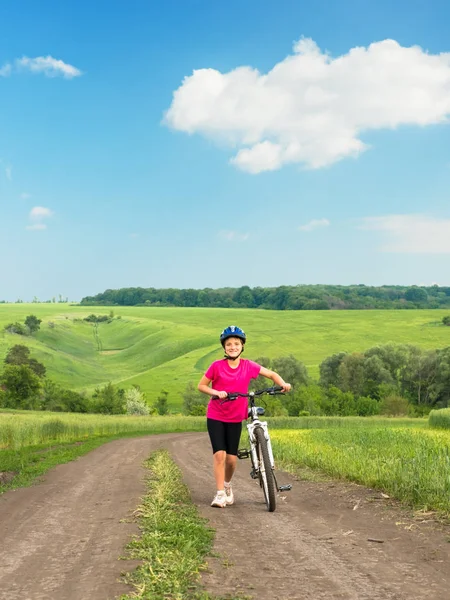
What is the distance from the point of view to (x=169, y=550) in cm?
588

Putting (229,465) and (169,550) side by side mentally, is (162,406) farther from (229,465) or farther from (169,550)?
(169,550)

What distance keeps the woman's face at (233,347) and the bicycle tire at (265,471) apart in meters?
1.18

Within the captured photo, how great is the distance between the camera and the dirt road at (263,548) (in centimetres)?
495

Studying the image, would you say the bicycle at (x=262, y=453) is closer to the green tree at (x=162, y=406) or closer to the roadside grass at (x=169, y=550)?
the roadside grass at (x=169, y=550)

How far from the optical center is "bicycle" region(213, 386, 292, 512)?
860 centimetres

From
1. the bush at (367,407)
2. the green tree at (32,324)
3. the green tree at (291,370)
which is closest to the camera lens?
the bush at (367,407)

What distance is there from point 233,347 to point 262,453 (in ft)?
5.29

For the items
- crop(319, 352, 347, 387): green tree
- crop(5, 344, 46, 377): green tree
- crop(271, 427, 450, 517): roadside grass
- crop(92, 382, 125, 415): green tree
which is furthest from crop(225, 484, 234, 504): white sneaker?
crop(5, 344, 46, 377): green tree

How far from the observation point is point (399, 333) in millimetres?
150250

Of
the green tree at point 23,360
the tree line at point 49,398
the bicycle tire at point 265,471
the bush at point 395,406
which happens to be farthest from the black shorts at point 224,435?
the green tree at point 23,360

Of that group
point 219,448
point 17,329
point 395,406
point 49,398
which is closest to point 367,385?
point 395,406

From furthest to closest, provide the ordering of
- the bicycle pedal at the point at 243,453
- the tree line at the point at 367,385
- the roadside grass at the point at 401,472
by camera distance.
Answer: the tree line at the point at 367,385 < the bicycle pedal at the point at 243,453 < the roadside grass at the point at 401,472

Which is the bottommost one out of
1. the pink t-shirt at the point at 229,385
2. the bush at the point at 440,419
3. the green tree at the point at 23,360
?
the green tree at the point at 23,360

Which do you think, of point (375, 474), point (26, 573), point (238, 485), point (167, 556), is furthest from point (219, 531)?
point (238, 485)
